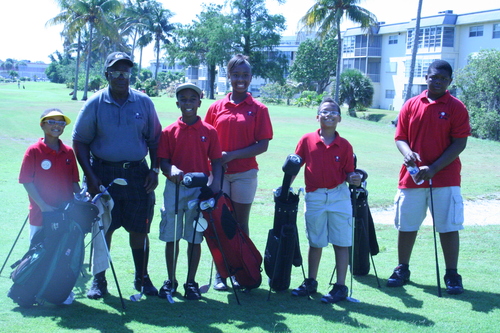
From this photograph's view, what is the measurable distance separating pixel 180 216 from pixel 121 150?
0.82 meters

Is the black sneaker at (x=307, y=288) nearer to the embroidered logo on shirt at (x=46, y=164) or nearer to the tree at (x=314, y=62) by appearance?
the embroidered logo on shirt at (x=46, y=164)

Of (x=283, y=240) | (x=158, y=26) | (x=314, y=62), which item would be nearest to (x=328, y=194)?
(x=283, y=240)

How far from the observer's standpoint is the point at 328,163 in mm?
5176

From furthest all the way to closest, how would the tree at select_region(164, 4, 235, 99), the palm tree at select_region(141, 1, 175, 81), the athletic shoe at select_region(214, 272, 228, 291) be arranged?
1. the palm tree at select_region(141, 1, 175, 81)
2. the tree at select_region(164, 4, 235, 99)
3. the athletic shoe at select_region(214, 272, 228, 291)

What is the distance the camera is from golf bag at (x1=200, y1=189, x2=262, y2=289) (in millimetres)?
4980

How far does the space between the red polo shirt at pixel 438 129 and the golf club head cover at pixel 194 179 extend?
2.19 metres

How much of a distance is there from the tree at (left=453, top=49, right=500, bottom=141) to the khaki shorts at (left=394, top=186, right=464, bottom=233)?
2590 cm

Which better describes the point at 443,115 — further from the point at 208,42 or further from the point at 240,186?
the point at 208,42

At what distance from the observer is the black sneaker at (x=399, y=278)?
5488mm

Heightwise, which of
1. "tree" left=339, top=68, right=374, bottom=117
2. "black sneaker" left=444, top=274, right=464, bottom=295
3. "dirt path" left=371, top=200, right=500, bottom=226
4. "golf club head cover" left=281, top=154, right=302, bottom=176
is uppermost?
"tree" left=339, top=68, right=374, bottom=117

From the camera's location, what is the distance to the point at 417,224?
563 centimetres

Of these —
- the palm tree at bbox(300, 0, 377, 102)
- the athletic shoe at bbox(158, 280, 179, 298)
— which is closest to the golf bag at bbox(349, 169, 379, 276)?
the athletic shoe at bbox(158, 280, 179, 298)

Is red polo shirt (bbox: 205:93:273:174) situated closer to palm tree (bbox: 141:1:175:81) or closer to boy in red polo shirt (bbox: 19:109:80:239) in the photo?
boy in red polo shirt (bbox: 19:109:80:239)

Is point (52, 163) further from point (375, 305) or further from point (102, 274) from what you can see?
point (375, 305)
